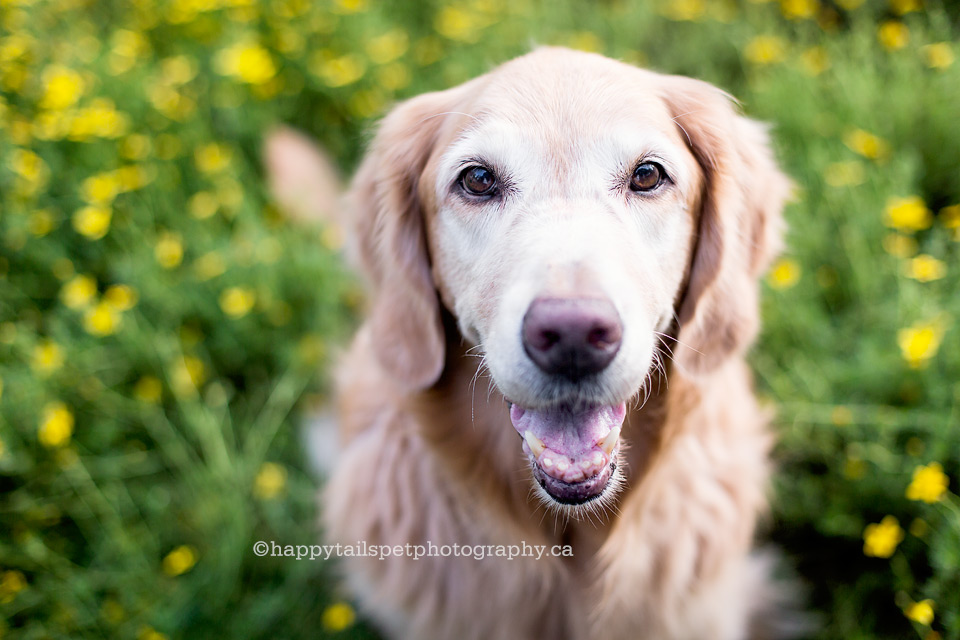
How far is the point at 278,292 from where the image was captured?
2969 mm

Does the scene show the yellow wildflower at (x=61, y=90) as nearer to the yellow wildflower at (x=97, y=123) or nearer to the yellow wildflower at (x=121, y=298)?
the yellow wildflower at (x=97, y=123)

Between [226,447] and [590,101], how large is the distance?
209cm

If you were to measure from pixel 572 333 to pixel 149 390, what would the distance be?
2223mm

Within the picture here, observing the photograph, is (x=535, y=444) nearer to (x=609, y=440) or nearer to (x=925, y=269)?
(x=609, y=440)

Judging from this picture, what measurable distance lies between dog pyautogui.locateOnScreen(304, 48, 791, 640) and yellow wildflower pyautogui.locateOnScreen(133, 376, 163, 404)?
3.54ft

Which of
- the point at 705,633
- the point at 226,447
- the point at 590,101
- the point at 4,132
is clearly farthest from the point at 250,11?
the point at 705,633

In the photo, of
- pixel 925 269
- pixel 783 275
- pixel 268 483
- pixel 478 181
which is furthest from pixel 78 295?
pixel 925 269

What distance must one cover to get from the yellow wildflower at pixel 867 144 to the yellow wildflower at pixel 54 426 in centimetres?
345

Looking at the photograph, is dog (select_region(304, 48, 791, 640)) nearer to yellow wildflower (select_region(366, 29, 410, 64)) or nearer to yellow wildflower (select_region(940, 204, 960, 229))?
yellow wildflower (select_region(940, 204, 960, 229))

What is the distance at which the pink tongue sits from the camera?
1456 mm

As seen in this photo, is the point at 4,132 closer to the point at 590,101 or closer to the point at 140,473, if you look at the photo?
the point at 140,473

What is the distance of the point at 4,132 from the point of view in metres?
3.05

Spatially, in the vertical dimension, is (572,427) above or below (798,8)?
below

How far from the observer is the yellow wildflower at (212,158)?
Result: 3.14 metres
